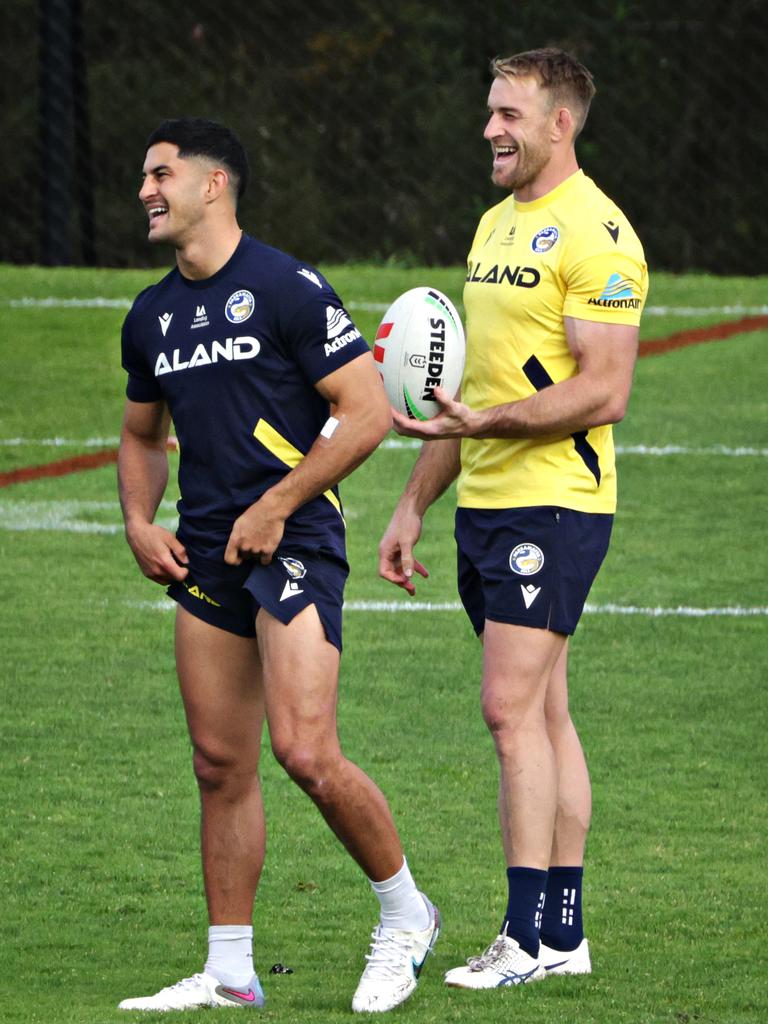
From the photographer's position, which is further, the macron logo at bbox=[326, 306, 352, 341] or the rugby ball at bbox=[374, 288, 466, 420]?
the rugby ball at bbox=[374, 288, 466, 420]

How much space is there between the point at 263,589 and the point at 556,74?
56.6 inches

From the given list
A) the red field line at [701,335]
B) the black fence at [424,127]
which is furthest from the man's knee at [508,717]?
the black fence at [424,127]

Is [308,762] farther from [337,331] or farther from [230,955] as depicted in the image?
[337,331]

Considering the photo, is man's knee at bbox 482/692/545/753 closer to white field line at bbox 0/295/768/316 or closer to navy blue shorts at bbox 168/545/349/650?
navy blue shorts at bbox 168/545/349/650

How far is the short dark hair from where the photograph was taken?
479 centimetres

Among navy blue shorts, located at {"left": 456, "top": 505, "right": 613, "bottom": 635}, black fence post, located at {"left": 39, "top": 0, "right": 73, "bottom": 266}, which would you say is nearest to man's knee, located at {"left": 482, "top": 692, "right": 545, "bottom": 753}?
navy blue shorts, located at {"left": 456, "top": 505, "right": 613, "bottom": 635}

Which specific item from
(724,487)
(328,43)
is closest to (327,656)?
(724,487)

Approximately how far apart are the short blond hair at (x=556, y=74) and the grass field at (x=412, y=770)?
2.08m

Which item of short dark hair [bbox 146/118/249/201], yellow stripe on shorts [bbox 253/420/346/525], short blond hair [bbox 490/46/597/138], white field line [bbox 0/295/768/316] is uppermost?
short blond hair [bbox 490/46/597/138]

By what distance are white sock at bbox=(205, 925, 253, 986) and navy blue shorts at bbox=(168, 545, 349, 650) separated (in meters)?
0.68

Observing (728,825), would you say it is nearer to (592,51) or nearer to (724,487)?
(724,487)

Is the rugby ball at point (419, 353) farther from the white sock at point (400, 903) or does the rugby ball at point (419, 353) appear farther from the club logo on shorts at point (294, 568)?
the white sock at point (400, 903)

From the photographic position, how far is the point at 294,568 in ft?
15.5

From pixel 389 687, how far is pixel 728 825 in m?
2.10
